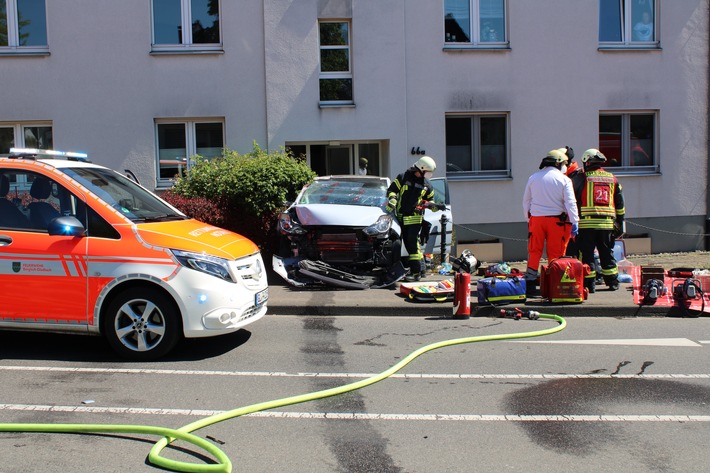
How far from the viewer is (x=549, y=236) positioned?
32.4 feet

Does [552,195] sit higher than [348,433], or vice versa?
[552,195]

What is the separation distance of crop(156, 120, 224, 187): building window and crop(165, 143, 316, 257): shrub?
2.74 metres

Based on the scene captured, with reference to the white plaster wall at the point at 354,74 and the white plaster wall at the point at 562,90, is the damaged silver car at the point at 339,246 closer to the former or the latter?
the white plaster wall at the point at 354,74

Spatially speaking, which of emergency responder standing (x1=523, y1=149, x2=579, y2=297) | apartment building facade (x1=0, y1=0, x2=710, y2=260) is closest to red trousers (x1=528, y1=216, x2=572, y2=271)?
emergency responder standing (x1=523, y1=149, x2=579, y2=297)

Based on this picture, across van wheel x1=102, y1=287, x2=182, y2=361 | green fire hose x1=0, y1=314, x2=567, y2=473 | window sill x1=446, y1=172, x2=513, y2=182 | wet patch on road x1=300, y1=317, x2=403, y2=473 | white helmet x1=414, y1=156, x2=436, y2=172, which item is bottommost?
wet patch on road x1=300, y1=317, x2=403, y2=473

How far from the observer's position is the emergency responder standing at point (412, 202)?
10531 mm

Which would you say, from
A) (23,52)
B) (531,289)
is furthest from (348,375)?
(23,52)

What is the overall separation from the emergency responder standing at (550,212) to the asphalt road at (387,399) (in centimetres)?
169

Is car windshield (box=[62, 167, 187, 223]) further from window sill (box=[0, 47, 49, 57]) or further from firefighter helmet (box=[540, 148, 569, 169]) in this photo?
window sill (box=[0, 47, 49, 57])

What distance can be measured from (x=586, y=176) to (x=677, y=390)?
476 cm

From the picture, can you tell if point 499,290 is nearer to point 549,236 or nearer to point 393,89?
point 549,236

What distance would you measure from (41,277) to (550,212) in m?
6.35

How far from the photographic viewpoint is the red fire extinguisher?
900 centimetres

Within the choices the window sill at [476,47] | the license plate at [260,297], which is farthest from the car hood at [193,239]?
the window sill at [476,47]
